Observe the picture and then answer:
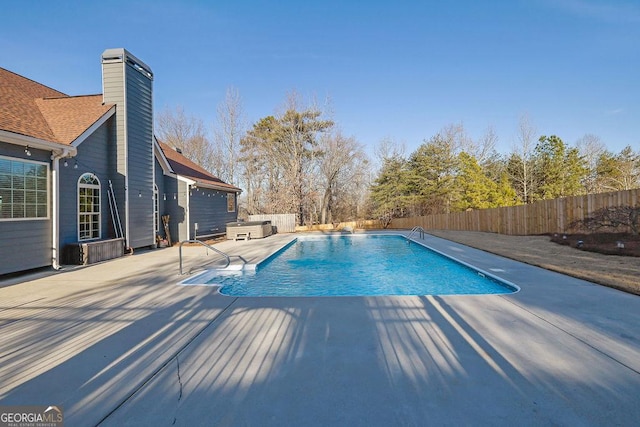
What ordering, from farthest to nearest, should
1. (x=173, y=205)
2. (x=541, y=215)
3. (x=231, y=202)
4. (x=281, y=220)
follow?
(x=281, y=220)
(x=231, y=202)
(x=173, y=205)
(x=541, y=215)

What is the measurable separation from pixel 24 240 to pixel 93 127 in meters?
3.69

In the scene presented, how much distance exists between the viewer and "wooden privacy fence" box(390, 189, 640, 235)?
977 cm

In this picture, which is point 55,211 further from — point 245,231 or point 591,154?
point 591,154

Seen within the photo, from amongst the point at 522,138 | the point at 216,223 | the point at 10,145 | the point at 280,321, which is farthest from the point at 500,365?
the point at 522,138

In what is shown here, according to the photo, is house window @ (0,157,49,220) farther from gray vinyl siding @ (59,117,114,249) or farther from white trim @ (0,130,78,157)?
gray vinyl siding @ (59,117,114,249)

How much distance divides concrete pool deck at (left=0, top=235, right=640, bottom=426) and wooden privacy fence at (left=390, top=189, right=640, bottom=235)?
296 inches

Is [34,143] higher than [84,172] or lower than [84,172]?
higher

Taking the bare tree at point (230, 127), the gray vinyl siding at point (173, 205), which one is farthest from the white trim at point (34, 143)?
the bare tree at point (230, 127)

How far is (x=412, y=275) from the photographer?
776 cm

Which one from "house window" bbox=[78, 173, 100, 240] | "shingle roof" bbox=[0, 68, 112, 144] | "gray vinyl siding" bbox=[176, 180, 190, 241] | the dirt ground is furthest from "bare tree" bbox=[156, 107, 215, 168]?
the dirt ground

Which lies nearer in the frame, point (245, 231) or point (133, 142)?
point (133, 142)

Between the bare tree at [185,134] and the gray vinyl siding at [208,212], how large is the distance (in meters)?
13.3

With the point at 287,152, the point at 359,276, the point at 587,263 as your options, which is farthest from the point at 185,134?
the point at 587,263

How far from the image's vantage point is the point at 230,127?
2594 cm
